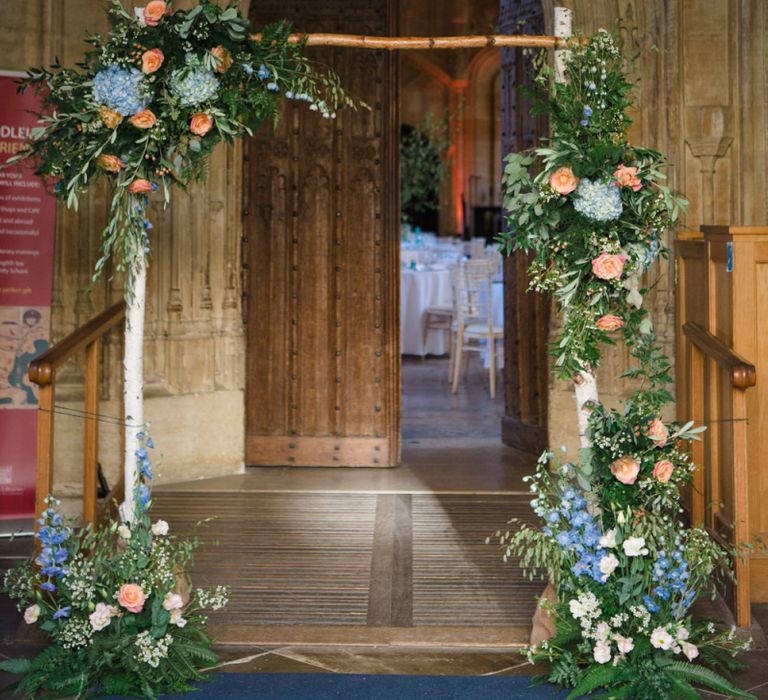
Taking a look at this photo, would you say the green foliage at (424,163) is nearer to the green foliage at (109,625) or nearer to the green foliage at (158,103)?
the green foliage at (158,103)

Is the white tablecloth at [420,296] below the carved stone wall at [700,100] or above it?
below

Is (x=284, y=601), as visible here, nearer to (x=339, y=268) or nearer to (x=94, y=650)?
(x=94, y=650)

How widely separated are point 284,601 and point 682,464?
162cm

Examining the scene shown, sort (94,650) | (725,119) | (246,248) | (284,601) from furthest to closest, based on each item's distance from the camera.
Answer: (246,248)
(725,119)
(284,601)
(94,650)

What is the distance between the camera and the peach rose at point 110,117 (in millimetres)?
3789

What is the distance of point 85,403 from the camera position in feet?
14.7

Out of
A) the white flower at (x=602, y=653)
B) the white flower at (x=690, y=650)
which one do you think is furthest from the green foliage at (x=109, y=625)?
the white flower at (x=690, y=650)

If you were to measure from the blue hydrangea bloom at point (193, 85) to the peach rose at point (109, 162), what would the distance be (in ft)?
0.92

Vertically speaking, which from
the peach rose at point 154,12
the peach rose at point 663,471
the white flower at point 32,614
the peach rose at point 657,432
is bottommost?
the white flower at point 32,614

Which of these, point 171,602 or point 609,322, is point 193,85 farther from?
point 171,602

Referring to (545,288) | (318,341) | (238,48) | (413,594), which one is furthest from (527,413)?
(238,48)

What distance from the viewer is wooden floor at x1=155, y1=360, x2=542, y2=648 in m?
4.30

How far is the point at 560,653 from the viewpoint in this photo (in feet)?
12.5

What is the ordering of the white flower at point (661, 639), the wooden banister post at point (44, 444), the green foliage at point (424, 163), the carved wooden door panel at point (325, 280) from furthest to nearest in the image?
1. the green foliage at point (424, 163)
2. the carved wooden door panel at point (325, 280)
3. the wooden banister post at point (44, 444)
4. the white flower at point (661, 639)
